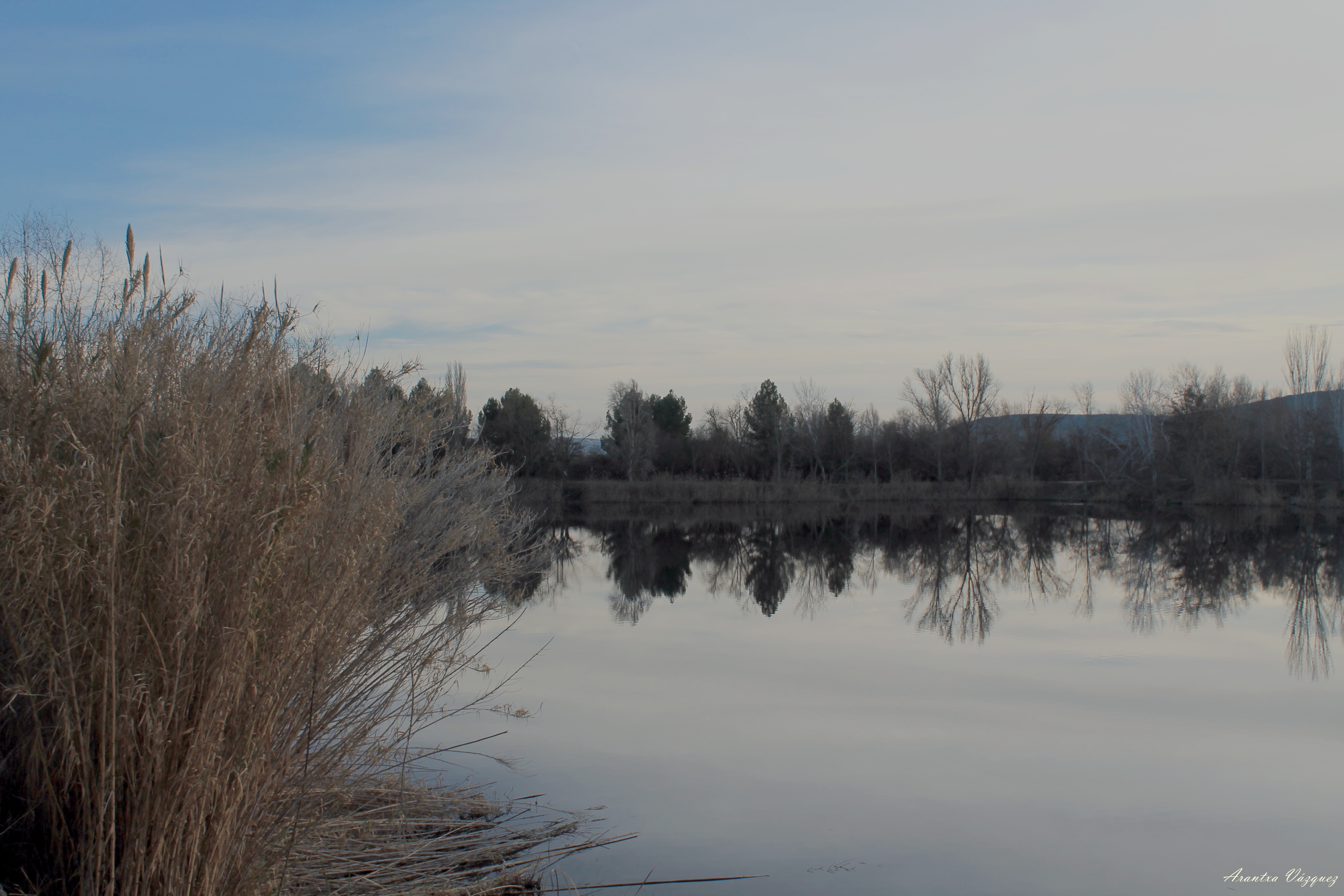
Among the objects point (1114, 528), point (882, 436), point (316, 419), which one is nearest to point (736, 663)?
point (316, 419)

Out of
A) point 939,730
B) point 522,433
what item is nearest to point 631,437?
point 522,433

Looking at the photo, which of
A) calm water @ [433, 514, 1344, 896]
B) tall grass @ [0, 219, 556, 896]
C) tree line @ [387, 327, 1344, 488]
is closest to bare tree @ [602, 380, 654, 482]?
tree line @ [387, 327, 1344, 488]

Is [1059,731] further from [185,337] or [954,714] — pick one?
[185,337]

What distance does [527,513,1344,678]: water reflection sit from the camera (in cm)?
1697

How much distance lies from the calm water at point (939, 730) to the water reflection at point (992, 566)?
18 cm

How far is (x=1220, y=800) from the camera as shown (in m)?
7.46

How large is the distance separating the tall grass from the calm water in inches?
121

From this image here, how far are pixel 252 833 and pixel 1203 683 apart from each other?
37.7 ft

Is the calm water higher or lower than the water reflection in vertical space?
Answer: lower

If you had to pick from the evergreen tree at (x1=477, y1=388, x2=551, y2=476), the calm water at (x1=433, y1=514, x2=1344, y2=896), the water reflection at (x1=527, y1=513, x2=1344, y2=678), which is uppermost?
the evergreen tree at (x1=477, y1=388, x2=551, y2=476)

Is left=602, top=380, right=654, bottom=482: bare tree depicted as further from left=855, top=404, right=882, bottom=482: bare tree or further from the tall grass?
the tall grass

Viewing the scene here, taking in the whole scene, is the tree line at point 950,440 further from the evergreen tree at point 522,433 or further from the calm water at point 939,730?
the calm water at point 939,730

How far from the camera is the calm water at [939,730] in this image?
6.36m

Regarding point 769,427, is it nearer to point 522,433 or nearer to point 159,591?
point 522,433
